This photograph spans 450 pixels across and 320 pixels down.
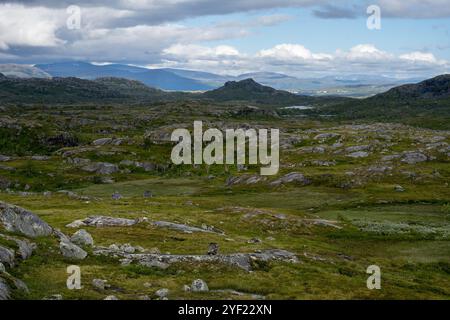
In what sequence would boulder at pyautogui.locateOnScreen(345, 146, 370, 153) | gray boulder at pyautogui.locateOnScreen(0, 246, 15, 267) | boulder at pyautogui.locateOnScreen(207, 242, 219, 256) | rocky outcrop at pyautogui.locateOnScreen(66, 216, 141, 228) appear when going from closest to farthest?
gray boulder at pyautogui.locateOnScreen(0, 246, 15, 267) → boulder at pyautogui.locateOnScreen(207, 242, 219, 256) → rocky outcrop at pyautogui.locateOnScreen(66, 216, 141, 228) → boulder at pyautogui.locateOnScreen(345, 146, 370, 153)

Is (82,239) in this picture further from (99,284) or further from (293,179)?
(293,179)

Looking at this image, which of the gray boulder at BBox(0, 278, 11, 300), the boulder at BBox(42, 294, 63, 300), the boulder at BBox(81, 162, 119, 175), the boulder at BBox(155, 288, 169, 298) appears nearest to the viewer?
the gray boulder at BBox(0, 278, 11, 300)

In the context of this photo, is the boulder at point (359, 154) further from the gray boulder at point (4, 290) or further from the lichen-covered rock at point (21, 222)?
the gray boulder at point (4, 290)

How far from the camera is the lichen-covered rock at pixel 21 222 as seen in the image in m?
44.7

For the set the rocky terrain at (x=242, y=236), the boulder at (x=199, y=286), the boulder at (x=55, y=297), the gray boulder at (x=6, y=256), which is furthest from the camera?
the rocky terrain at (x=242, y=236)

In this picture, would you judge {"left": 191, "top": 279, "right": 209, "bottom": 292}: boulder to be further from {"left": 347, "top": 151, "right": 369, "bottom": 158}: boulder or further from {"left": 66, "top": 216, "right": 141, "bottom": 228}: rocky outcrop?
{"left": 347, "top": 151, "right": 369, "bottom": 158}: boulder

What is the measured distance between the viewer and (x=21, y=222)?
150 feet

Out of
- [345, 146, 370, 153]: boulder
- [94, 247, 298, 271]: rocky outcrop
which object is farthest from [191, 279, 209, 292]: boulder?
[345, 146, 370, 153]: boulder

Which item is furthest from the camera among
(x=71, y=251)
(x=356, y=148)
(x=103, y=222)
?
(x=356, y=148)

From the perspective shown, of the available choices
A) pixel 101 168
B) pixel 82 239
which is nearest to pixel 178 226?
pixel 82 239

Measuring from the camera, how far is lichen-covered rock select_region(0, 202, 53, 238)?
147 ft

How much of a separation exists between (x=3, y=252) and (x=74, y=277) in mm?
6021

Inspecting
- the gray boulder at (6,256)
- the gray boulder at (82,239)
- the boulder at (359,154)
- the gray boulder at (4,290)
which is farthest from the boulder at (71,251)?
the boulder at (359,154)
